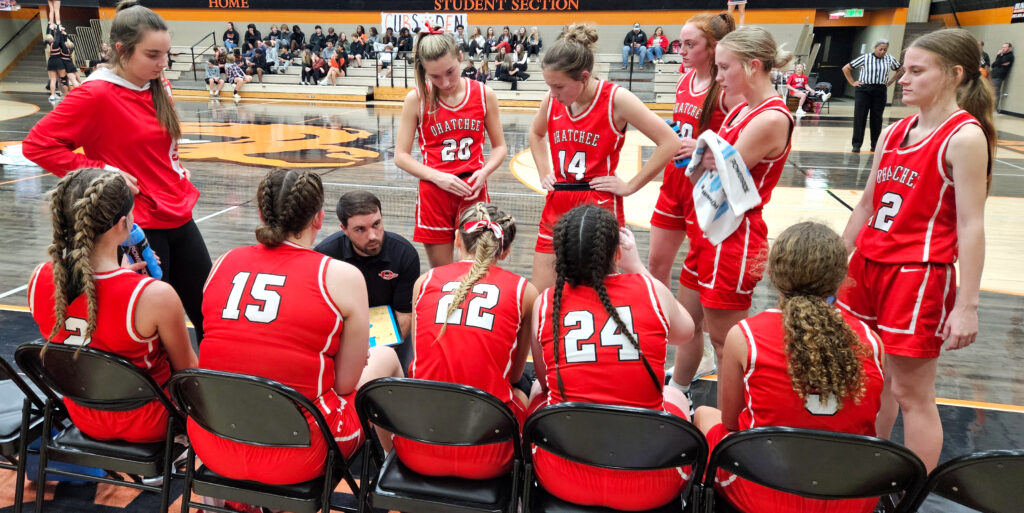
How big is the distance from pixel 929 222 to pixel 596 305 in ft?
3.74

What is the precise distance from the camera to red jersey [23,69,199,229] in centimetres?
250

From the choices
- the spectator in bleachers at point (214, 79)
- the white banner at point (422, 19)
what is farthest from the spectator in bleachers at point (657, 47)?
the spectator in bleachers at point (214, 79)

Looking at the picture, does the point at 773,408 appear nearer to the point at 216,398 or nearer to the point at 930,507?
the point at 930,507

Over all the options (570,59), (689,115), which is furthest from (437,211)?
(689,115)

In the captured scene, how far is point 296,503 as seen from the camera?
1.83m

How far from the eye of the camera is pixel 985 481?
1.51 metres

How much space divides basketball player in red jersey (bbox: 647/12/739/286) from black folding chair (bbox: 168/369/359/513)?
178 cm

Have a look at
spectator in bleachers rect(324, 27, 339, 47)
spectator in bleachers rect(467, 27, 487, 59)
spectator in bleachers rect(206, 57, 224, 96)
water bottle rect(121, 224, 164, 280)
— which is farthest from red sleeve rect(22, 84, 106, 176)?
spectator in bleachers rect(324, 27, 339, 47)

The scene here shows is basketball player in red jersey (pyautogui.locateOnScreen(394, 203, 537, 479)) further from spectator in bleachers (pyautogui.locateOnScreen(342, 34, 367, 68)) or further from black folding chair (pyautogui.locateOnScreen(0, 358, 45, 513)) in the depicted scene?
spectator in bleachers (pyautogui.locateOnScreen(342, 34, 367, 68))

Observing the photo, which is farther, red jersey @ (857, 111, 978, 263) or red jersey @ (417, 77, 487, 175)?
red jersey @ (417, 77, 487, 175)

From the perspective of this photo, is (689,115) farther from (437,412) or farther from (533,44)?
(533,44)

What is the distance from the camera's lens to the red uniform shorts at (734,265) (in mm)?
2496

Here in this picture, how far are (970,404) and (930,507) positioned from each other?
0.96m

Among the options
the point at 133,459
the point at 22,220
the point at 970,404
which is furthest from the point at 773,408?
the point at 22,220
